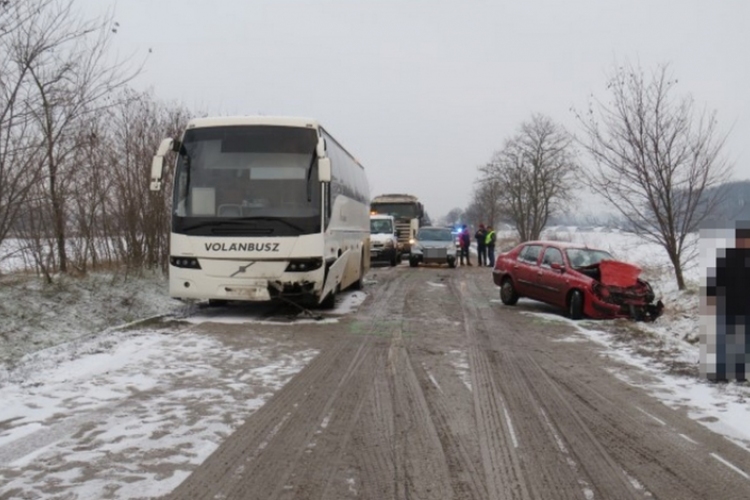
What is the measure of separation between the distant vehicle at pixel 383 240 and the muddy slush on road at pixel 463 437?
18864 millimetres

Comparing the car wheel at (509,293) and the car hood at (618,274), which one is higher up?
the car hood at (618,274)

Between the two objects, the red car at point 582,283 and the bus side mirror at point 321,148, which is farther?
the red car at point 582,283

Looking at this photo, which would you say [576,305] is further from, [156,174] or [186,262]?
[156,174]

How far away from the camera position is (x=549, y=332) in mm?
10289

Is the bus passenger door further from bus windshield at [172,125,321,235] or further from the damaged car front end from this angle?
the damaged car front end

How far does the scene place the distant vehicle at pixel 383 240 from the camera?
2739 centimetres

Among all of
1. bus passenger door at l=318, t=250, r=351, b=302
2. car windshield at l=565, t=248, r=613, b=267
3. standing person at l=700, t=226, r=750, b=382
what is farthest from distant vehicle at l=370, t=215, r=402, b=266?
standing person at l=700, t=226, r=750, b=382

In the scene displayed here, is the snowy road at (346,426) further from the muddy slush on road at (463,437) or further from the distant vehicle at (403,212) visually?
the distant vehicle at (403,212)

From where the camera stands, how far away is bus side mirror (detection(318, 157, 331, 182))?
10164 millimetres

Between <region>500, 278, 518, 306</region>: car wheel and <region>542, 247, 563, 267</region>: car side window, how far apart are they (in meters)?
1.20

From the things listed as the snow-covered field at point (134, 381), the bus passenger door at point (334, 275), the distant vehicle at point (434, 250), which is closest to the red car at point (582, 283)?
the snow-covered field at point (134, 381)

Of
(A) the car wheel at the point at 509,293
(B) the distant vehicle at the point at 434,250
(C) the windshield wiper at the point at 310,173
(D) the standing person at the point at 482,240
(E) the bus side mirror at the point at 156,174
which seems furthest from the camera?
(D) the standing person at the point at 482,240

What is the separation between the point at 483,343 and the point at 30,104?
7992mm

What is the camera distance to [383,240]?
27.3 m
